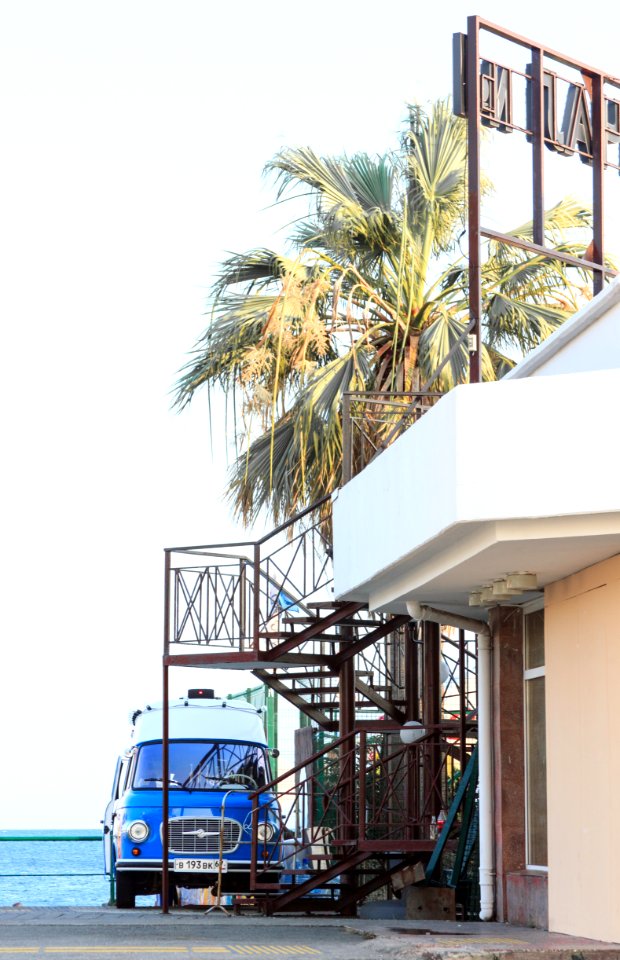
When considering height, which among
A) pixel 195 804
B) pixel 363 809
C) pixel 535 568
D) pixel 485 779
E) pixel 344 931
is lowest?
pixel 344 931

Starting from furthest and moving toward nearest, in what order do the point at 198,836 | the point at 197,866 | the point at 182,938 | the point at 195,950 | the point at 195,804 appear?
the point at 195,804, the point at 198,836, the point at 197,866, the point at 182,938, the point at 195,950

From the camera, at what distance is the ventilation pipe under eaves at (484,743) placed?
12.6m

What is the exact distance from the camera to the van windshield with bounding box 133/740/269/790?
17094mm

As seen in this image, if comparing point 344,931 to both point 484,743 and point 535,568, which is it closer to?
point 484,743

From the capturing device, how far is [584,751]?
1074 centimetres

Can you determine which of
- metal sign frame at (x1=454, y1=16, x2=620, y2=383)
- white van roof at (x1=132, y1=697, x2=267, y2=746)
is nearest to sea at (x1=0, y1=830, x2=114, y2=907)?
white van roof at (x1=132, y1=697, x2=267, y2=746)

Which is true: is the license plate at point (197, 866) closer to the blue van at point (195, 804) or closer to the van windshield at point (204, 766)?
the blue van at point (195, 804)

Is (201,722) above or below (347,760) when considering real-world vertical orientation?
above

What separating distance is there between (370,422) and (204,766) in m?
5.15

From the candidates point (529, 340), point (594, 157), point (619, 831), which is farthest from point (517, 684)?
point (529, 340)

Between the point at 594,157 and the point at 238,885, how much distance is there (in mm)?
9212

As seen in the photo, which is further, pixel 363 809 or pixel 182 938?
pixel 363 809

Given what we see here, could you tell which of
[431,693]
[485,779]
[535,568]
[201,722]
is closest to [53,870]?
[201,722]

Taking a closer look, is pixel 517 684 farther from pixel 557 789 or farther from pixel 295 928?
pixel 295 928
